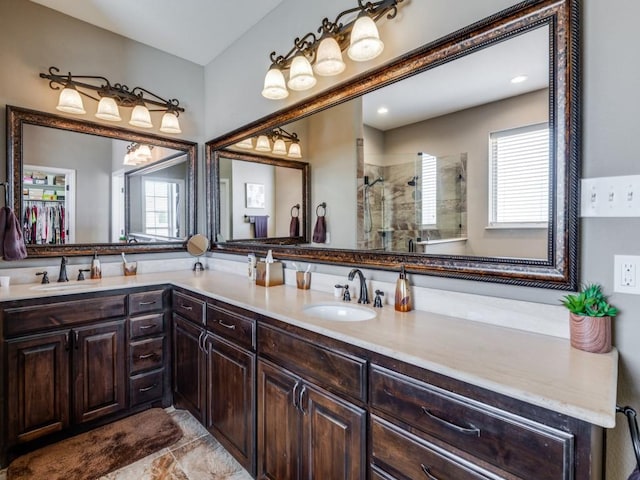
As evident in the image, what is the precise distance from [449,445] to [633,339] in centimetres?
68

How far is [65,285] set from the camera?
87.0 inches

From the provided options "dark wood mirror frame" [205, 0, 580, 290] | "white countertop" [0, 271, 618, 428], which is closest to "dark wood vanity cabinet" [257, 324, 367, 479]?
"white countertop" [0, 271, 618, 428]

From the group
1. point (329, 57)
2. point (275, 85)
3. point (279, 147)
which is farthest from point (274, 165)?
point (329, 57)

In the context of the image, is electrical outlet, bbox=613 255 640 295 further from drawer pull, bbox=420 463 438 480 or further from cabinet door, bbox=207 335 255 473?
cabinet door, bbox=207 335 255 473

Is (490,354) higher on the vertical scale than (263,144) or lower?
lower

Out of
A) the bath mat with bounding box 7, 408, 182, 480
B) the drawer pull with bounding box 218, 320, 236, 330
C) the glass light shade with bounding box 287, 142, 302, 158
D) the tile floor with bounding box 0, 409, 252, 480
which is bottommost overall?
the tile floor with bounding box 0, 409, 252, 480

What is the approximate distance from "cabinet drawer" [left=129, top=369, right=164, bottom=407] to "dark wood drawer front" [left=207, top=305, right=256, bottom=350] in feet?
2.59

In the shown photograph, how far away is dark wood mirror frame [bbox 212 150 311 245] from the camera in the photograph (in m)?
2.17

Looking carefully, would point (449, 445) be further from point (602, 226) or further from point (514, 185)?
point (514, 185)

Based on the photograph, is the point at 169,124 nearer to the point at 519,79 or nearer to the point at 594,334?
the point at 519,79

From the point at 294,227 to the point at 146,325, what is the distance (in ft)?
4.08

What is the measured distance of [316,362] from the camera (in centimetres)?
129

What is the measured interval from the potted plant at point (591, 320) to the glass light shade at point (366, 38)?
1.35 meters

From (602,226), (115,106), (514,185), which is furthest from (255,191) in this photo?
(602,226)
